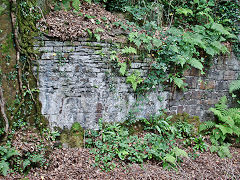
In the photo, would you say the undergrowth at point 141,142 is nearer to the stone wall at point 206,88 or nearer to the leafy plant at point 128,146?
the leafy plant at point 128,146

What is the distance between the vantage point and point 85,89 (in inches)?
176

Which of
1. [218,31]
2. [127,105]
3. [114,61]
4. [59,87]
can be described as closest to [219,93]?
[218,31]

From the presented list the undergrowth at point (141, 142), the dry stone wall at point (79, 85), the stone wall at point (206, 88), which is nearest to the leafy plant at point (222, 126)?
the stone wall at point (206, 88)

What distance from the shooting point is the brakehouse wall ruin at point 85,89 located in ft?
13.7

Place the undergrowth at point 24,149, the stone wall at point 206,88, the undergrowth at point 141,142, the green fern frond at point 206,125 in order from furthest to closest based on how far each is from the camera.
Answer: the green fern frond at point 206,125, the stone wall at point 206,88, the undergrowth at point 141,142, the undergrowth at point 24,149

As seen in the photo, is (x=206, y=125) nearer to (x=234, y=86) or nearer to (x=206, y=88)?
(x=206, y=88)

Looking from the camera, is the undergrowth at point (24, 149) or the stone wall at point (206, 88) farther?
the stone wall at point (206, 88)

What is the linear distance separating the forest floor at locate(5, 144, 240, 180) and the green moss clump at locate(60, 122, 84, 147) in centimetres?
16

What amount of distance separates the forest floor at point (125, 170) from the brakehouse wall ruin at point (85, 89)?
729 mm

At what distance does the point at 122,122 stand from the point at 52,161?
6.16 feet

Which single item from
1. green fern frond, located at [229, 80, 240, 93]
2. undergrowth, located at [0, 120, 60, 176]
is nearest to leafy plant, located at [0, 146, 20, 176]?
undergrowth, located at [0, 120, 60, 176]

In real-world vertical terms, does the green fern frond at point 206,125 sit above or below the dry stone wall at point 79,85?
below

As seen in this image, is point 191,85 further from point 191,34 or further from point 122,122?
point 122,122

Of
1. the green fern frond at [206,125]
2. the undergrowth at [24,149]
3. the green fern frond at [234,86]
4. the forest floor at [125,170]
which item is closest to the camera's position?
the undergrowth at [24,149]
